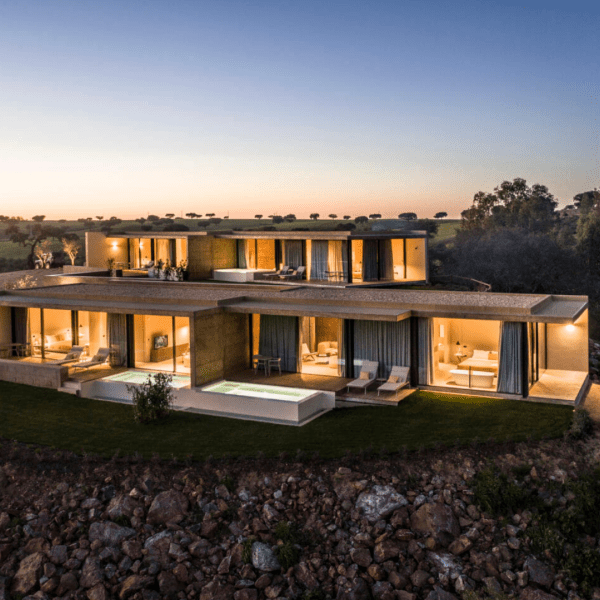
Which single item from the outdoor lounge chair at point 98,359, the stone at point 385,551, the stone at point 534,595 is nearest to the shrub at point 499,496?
the stone at point 534,595

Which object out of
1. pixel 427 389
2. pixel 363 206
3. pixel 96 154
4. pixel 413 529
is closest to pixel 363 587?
pixel 413 529

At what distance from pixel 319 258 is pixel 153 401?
13.3 metres

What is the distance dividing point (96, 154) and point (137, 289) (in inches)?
756

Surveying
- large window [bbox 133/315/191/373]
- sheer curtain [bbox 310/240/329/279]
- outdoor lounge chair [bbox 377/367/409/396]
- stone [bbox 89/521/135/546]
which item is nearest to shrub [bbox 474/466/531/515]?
outdoor lounge chair [bbox 377/367/409/396]

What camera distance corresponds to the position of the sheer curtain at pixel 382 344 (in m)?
16.0

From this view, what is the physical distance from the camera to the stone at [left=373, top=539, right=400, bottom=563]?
956 centimetres

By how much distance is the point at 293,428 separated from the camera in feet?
44.2

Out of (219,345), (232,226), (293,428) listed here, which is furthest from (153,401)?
(232,226)

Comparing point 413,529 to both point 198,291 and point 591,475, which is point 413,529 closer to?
point 591,475

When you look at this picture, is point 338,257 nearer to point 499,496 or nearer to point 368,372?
point 368,372

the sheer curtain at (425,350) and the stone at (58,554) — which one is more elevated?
the sheer curtain at (425,350)

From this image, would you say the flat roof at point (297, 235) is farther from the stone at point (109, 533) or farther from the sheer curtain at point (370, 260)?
the stone at point (109, 533)

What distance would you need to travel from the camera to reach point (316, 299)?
17328mm

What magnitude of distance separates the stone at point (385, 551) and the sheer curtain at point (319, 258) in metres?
17.1
